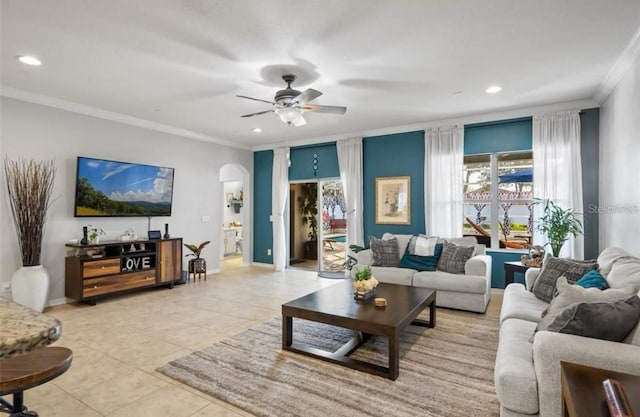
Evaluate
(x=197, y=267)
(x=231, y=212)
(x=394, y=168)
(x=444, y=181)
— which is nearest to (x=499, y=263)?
(x=444, y=181)

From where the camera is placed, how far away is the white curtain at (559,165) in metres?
4.71

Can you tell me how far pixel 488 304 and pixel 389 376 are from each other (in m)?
2.73

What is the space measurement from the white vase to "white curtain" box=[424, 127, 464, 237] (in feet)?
18.2

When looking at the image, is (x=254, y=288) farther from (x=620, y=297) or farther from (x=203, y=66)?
(x=620, y=297)

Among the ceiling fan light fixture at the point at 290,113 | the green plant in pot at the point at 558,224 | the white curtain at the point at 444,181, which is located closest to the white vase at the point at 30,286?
the ceiling fan light fixture at the point at 290,113

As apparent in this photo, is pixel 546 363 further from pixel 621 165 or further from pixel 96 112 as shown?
pixel 96 112

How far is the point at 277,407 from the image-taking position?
226 cm

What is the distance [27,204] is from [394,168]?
5.47m

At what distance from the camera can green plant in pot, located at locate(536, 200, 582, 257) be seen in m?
4.46

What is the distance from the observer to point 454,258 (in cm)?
463

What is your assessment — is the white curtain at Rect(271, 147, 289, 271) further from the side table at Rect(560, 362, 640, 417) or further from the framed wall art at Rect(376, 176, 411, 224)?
the side table at Rect(560, 362, 640, 417)

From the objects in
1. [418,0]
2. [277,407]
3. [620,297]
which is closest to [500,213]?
[620,297]

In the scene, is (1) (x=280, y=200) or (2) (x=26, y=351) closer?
(2) (x=26, y=351)

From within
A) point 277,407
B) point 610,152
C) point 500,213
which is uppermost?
point 610,152
